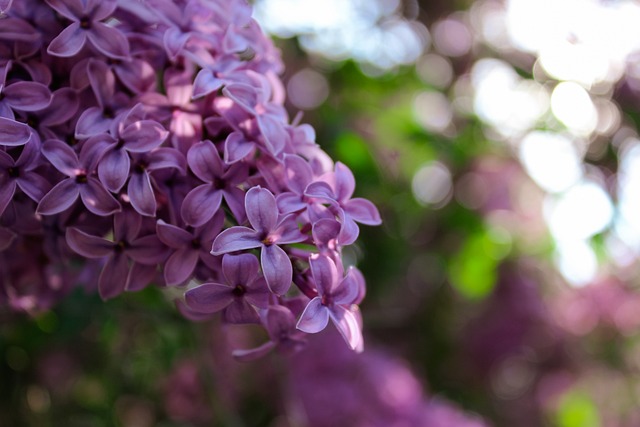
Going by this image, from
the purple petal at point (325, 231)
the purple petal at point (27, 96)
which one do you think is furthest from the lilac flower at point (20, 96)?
the purple petal at point (325, 231)

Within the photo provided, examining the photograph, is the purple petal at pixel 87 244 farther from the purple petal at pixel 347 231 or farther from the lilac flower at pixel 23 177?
the purple petal at pixel 347 231

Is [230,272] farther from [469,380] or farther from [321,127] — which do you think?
[469,380]

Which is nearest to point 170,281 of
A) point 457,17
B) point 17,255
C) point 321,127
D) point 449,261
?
point 17,255

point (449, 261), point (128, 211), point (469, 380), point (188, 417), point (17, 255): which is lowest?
point (469, 380)

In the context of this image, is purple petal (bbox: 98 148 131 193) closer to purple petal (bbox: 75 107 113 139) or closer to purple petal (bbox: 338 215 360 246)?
purple petal (bbox: 75 107 113 139)

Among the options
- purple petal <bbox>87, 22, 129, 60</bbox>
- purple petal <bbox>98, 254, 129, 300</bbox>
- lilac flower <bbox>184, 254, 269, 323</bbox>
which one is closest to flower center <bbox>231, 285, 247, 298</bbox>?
lilac flower <bbox>184, 254, 269, 323</bbox>

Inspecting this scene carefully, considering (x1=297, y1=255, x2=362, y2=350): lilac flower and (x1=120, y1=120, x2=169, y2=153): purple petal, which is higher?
(x1=120, y1=120, x2=169, y2=153): purple petal

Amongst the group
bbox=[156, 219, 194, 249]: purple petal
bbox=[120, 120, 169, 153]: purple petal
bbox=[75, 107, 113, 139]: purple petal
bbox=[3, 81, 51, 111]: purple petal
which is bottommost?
bbox=[156, 219, 194, 249]: purple petal
